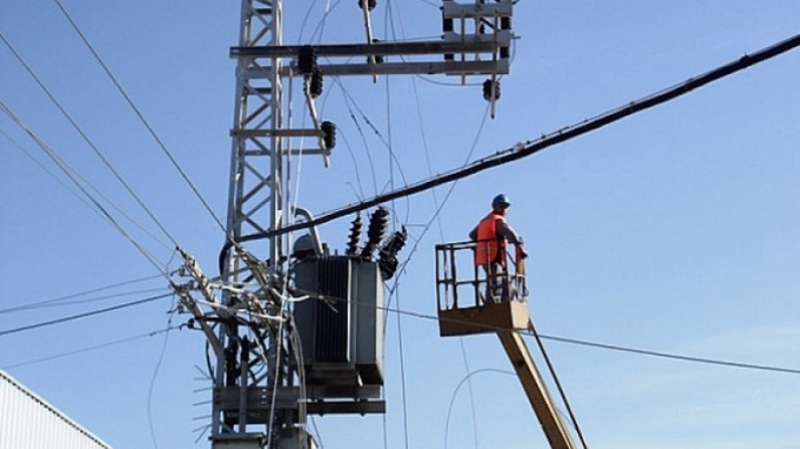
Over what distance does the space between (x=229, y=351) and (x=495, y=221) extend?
4889 mm

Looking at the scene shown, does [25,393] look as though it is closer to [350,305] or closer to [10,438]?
[10,438]

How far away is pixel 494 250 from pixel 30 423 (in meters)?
8.64

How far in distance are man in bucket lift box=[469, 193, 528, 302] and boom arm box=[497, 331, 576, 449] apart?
0.92 metres

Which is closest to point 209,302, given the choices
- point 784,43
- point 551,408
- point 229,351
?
point 229,351

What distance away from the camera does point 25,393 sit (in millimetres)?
22812

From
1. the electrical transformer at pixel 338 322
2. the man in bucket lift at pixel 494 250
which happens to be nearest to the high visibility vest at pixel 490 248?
the man in bucket lift at pixel 494 250

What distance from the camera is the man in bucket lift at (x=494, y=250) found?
1911 centimetres

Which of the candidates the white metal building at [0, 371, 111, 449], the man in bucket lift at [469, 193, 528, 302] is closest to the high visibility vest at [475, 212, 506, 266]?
the man in bucket lift at [469, 193, 528, 302]

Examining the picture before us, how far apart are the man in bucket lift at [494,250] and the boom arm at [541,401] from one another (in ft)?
3.03

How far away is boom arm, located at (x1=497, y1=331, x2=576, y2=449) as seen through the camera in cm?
1964

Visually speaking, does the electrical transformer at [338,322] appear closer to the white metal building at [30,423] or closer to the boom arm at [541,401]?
the boom arm at [541,401]

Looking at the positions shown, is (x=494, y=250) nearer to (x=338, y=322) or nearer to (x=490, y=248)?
(x=490, y=248)

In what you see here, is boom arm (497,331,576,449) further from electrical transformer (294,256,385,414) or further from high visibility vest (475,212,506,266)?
electrical transformer (294,256,385,414)

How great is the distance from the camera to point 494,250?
1931cm
